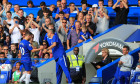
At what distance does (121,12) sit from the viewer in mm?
13969

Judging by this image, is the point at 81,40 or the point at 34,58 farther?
the point at 81,40

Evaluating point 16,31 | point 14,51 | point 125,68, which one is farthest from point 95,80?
point 16,31

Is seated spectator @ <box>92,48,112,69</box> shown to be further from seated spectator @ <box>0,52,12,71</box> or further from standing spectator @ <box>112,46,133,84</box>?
seated spectator @ <box>0,52,12,71</box>

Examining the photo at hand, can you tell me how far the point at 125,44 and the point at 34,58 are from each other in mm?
3146

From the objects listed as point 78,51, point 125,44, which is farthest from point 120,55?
point 78,51

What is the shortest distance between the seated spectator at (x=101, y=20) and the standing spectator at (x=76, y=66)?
5.84 ft

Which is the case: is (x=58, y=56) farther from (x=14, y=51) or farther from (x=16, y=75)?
(x=14, y=51)

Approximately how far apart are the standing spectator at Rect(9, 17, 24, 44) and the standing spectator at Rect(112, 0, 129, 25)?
11.4 ft

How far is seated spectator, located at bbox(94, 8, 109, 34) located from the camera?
45.9 ft

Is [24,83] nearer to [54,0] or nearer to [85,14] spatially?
[85,14]

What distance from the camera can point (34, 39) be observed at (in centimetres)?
1441

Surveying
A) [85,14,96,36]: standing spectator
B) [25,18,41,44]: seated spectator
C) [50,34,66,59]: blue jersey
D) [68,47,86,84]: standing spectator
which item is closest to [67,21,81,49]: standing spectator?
[85,14,96,36]: standing spectator

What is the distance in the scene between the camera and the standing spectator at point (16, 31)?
47.4ft

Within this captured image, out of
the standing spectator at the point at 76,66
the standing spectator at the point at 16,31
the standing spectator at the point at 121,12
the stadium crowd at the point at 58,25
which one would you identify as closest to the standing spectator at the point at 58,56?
the standing spectator at the point at 76,66
